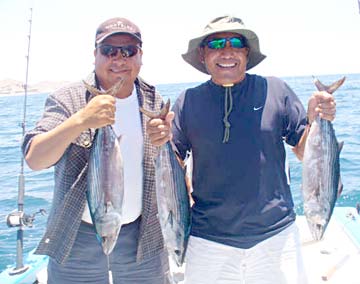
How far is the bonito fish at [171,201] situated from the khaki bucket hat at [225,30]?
0.70 meters

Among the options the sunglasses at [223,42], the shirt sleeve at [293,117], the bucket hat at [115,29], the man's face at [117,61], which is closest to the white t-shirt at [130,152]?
the man's face at [117,61]

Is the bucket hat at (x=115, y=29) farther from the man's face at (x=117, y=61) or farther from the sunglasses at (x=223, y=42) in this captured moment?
the sunglasses at (x=223, y=42)

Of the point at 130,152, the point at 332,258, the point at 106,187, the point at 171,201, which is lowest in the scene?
the point at 332,258

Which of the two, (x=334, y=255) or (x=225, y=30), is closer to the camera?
(x=225, y=30)

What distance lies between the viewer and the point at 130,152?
2.54m

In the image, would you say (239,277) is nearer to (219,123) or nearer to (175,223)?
(175,223)

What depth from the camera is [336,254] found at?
3906mm

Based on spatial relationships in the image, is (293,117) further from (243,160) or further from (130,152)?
(130,152)

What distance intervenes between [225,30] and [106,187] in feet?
3.84

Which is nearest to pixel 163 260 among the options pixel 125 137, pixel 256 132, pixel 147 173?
pixel 147 173

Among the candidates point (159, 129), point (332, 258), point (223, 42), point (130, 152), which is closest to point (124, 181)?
point (130, 152)

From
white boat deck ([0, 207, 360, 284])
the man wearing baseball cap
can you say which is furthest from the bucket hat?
white boat deck ([0, 207, 360, 284])

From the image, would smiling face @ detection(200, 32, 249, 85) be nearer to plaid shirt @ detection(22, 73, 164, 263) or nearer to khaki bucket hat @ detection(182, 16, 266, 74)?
khaki bucket hat @ detection(182, 16, 266, 74)

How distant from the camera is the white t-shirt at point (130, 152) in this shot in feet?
8.32
